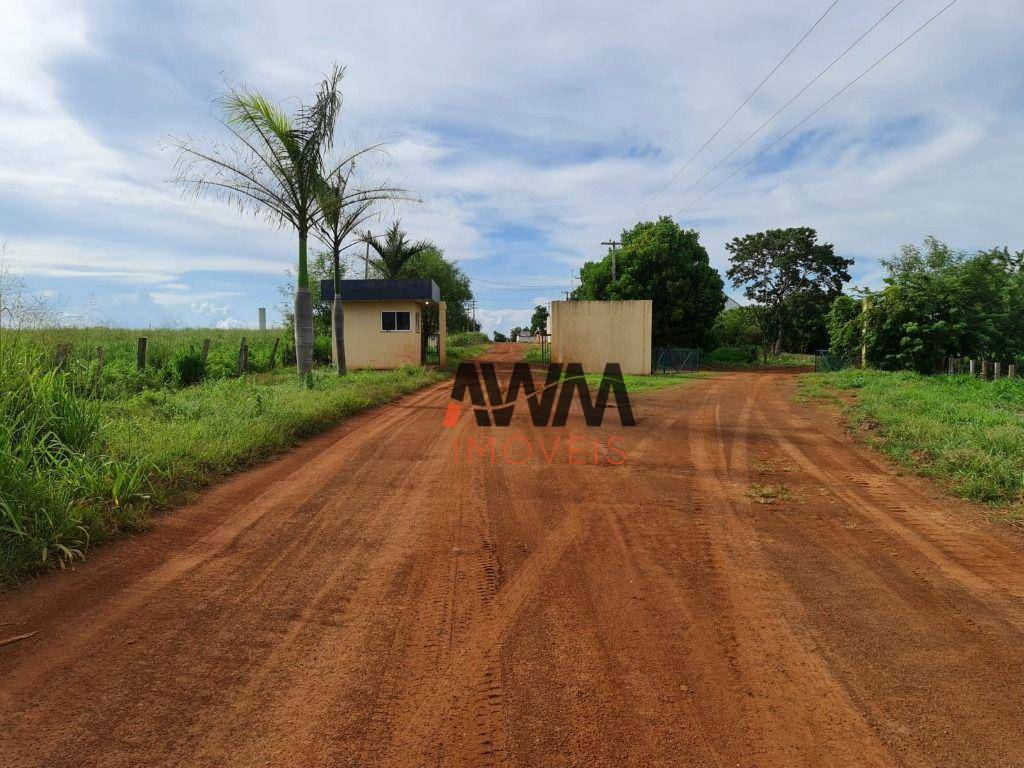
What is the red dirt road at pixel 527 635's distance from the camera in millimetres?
2361

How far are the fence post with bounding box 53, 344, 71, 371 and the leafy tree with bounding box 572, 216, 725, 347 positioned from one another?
84.6 ft

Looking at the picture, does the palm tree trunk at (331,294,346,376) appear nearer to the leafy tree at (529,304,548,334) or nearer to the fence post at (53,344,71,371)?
the fence post at (53,344,71,371)

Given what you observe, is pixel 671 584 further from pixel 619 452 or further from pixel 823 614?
pixel 619 452

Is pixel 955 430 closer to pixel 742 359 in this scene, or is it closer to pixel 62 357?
pixel 62 357

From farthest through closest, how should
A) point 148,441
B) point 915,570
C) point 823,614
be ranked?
point 148,441 → point 915,570 → point 823,614

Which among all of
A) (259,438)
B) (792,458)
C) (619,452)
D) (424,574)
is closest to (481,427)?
(619,452)

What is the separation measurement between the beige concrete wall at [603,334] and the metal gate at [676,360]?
2921 mm

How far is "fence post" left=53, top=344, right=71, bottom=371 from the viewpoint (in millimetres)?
6706

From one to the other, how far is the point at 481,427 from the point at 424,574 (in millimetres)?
5618

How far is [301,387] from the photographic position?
482 inches

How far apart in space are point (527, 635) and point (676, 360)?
2443cm

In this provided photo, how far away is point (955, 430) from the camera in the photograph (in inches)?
305

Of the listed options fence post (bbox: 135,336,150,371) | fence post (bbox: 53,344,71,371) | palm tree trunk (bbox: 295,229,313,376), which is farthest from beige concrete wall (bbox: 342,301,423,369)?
Result: fence post (bbox: 53,344,71,371)

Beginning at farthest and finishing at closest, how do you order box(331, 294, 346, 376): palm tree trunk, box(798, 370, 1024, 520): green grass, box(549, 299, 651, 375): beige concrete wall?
box(549, 299, 651, 375): beige concrete wall < box(331, 294, 346, 376): palm tree trunk < box(798, 370, 1024, 520): green grass
